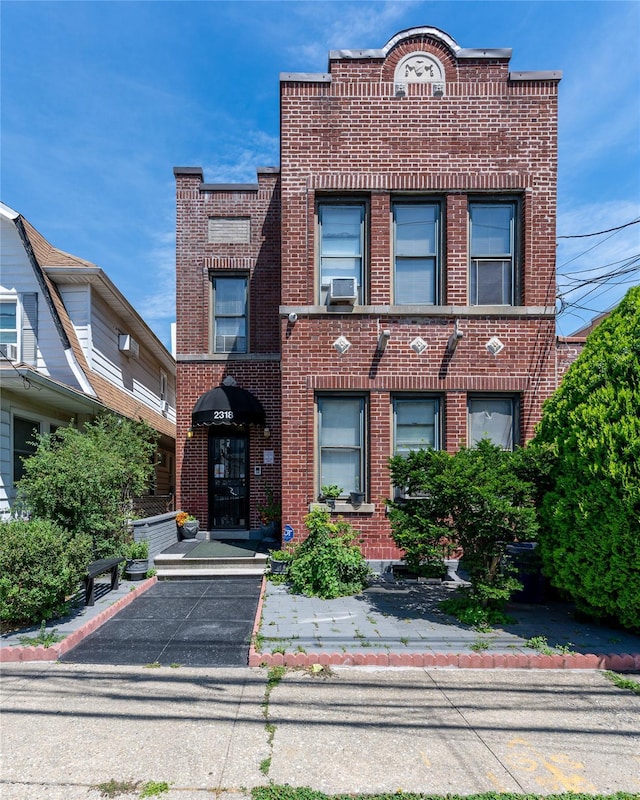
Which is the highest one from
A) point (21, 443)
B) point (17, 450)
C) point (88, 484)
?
point (21, 443)

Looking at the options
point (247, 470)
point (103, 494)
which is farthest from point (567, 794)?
point (247, 470)

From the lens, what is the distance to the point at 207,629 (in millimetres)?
6215

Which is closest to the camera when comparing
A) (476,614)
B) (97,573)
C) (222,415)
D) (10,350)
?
(476,614)

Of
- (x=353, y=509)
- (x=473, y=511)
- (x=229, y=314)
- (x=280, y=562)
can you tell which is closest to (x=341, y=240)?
(x=229, y=314)

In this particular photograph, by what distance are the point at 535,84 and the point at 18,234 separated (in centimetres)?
1045

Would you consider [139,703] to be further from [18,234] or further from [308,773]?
[18,234]

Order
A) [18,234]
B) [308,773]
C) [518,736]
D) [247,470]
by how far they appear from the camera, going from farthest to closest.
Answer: [247,470] → [18,234] → [518,736] → [308,773]

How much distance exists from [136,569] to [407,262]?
23.6ft

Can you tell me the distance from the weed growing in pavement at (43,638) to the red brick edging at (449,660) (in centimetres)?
234

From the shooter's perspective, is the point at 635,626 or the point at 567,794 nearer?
the point at 567,794

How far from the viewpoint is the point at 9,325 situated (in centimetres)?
1034

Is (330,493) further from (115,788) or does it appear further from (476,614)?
(115,788)

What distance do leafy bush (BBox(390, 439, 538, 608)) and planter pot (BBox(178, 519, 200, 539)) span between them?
579 cm

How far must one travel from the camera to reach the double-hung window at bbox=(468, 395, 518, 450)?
8.75 m
